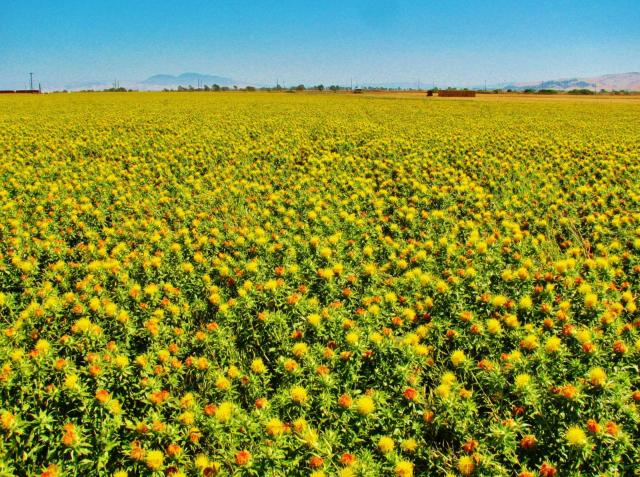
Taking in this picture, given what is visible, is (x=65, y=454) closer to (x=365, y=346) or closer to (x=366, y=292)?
(x=365, y=346)

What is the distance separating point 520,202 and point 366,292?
14.4 ft

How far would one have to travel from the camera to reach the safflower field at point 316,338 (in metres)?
2.54

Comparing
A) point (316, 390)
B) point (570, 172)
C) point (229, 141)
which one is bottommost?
point (316, 390)

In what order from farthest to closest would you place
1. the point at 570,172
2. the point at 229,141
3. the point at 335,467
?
the point at 229,141 < the point at 570,172 < the point at 335,467

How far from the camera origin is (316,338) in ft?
11.2

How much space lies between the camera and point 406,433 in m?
2.79

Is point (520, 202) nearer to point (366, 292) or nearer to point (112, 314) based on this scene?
point (366, 292)

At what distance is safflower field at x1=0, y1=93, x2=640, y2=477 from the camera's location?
8.35ft

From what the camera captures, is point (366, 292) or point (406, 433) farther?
point (366, 292)

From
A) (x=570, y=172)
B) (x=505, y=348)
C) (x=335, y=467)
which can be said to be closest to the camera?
(x=335, y=467)

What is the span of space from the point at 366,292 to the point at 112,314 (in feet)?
7.66

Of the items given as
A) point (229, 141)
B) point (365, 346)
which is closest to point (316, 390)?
point (365, 346)

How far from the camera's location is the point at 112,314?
138 inches

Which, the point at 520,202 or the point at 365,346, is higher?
the point at 520,202
